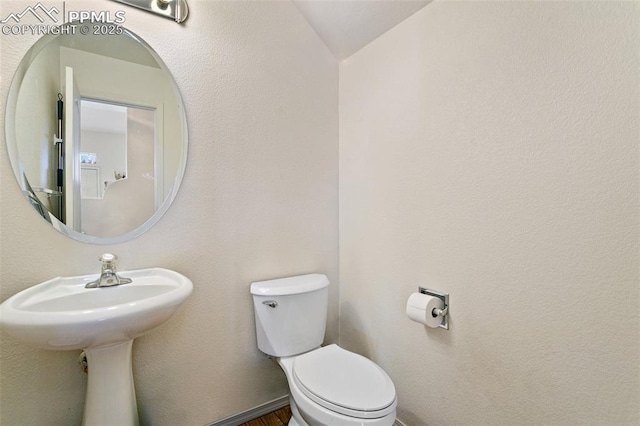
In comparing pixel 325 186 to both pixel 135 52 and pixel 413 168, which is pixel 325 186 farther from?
pixel 135 52

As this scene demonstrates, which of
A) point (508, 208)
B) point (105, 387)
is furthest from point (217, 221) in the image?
point (508, 208)

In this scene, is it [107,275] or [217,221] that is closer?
[107,275]

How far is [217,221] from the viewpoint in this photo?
4.58 ft

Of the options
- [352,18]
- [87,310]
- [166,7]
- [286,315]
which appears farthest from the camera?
[352,18]

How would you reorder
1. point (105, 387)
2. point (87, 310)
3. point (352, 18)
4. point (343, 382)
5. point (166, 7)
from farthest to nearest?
point (352, 18), point (166, 7), point (343, 382), point (105, 387), point (87, 310)

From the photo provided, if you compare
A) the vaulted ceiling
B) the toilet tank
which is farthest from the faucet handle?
the vaulted ceiling

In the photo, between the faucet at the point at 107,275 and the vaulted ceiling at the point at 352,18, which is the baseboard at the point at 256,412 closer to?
the faucet at the point at 107,275

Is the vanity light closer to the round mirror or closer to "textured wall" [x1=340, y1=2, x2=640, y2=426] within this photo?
the round mirror

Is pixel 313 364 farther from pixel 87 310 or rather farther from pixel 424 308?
pixel 87 310

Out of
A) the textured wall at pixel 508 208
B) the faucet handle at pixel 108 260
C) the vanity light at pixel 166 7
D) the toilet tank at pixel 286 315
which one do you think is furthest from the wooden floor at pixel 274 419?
the vanity light at pixel 166 7

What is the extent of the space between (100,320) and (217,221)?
0.66m

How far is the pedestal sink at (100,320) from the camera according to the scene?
0.77 m

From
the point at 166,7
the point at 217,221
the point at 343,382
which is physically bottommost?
the point at 343,382

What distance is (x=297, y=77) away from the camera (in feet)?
5.34
